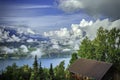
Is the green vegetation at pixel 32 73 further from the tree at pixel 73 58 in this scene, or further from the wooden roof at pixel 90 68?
the tree at pixel 73 58

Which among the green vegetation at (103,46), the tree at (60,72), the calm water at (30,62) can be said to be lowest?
the tree at (60,72)

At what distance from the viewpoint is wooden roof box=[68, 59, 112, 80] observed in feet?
56.7

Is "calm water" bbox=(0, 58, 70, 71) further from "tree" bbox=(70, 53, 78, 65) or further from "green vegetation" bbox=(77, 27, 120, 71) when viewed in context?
"green vegetation" bbox=(77, 27, 120, 71)

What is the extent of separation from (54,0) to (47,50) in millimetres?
4218

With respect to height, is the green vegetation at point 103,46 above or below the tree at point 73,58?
above

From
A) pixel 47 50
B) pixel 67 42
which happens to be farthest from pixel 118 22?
pixel 47 50

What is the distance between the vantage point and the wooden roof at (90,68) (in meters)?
17.3

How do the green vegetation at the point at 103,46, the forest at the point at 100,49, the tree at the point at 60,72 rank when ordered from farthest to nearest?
1. the green vegetation at the point at 103,46
2. the forest at the point at 100,49
3. the tree at the point at 60,72

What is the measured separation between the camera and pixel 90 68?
18.5 meters

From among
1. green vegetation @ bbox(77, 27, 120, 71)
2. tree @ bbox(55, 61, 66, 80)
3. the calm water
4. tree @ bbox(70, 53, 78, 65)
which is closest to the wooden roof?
tree @ bbox(55, 61, 66, 80)

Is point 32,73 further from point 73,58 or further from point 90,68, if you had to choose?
point 73,58

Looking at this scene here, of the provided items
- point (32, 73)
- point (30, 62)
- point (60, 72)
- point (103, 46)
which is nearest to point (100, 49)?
point (103, 46)

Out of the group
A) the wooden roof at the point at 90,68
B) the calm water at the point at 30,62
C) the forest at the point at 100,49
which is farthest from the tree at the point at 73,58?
the wooden roof at the point at 90,68

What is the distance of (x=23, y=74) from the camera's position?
1811 cm
